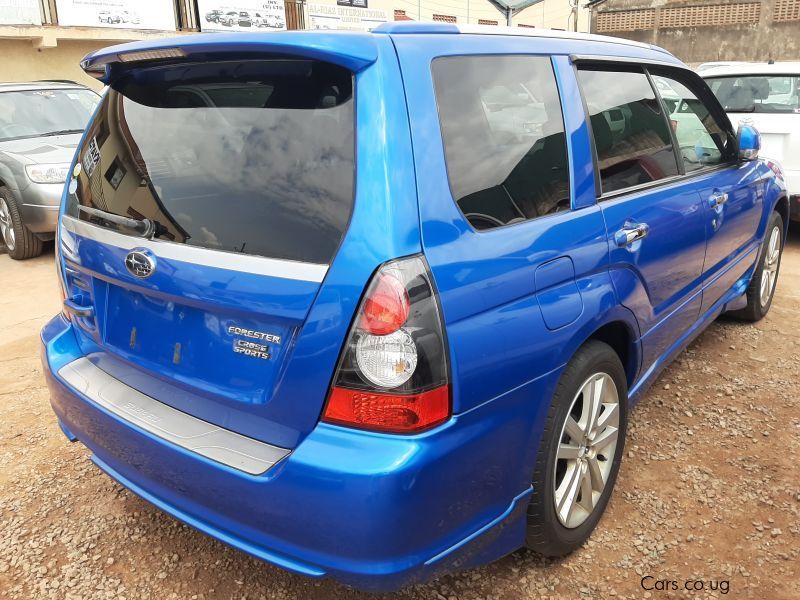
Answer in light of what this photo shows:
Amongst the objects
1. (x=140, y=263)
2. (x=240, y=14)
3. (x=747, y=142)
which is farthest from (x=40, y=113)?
(x=240, y=14)

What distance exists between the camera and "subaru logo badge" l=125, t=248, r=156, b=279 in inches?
75.4

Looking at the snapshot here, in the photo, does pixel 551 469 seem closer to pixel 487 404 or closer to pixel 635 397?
pixel 487 404

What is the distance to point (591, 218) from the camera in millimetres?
2227

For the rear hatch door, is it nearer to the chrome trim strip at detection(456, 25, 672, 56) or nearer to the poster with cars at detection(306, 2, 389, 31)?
the chrome trim strip at detection(456, 25, 672, 56)

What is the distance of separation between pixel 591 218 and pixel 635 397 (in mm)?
883

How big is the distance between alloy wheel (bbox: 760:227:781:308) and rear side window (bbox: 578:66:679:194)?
187 centimetres

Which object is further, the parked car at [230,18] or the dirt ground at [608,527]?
the parked car at [230,18]

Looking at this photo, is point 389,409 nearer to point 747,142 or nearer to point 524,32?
point 524,32

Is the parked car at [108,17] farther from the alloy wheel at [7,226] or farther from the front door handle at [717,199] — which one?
the front door handle at [717,199]

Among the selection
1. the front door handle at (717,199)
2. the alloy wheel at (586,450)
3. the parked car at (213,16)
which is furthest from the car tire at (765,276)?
the parked car at (213,16)

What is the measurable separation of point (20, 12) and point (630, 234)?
14.3 meters

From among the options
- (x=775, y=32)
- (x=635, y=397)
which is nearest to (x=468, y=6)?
(x=775, y=32)

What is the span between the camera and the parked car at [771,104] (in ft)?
20.5

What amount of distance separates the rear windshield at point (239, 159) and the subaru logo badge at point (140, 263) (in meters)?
0.07
